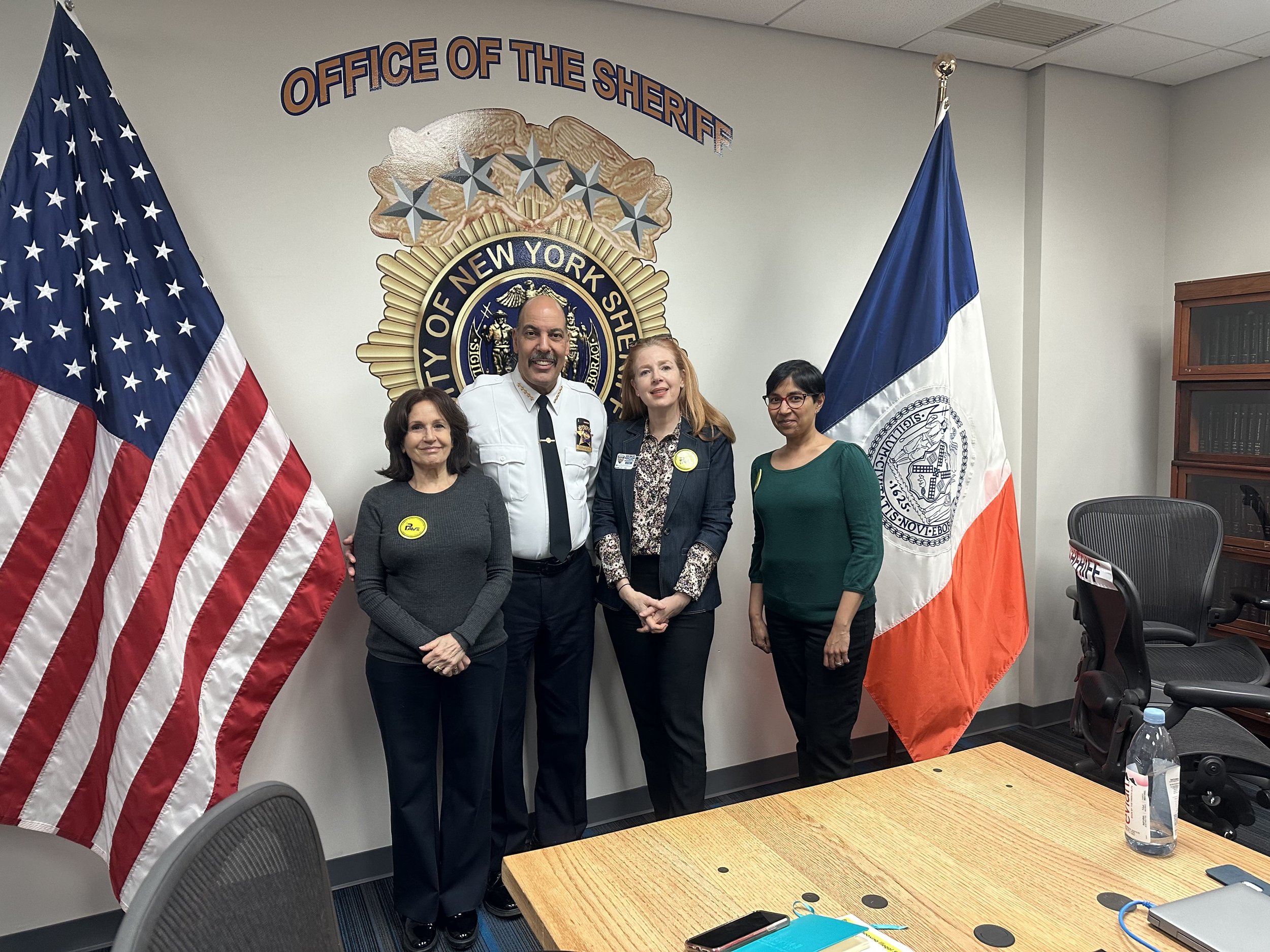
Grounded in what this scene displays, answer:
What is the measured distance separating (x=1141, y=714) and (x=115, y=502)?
8.70 feet

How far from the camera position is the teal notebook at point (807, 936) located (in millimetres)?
1146

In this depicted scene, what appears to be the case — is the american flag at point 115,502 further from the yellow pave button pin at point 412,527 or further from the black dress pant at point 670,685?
the black dress pant at point 670,685

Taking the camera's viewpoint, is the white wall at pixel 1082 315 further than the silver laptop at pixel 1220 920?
Yes

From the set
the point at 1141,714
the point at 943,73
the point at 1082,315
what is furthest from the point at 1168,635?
the point at 943,73

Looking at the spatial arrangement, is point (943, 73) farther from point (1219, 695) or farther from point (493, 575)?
point (493, 575)

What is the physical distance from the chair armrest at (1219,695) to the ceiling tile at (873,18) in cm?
229

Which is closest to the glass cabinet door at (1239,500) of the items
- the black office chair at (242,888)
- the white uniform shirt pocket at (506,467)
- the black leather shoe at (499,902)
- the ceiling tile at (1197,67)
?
the ceiling tile at (1197,67)

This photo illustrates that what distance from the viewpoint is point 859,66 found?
3.41 m

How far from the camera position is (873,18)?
3.16m

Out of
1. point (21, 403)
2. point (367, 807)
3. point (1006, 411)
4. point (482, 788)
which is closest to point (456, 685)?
point (482, 788)

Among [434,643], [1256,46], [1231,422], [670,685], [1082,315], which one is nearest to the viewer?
[434,643]

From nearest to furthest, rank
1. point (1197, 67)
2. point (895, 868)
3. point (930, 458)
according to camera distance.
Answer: point (895, 868) < point (930, 458) < point (1197, 67)

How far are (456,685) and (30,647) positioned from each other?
3.35ft

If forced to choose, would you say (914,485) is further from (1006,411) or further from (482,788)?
(482,788)
